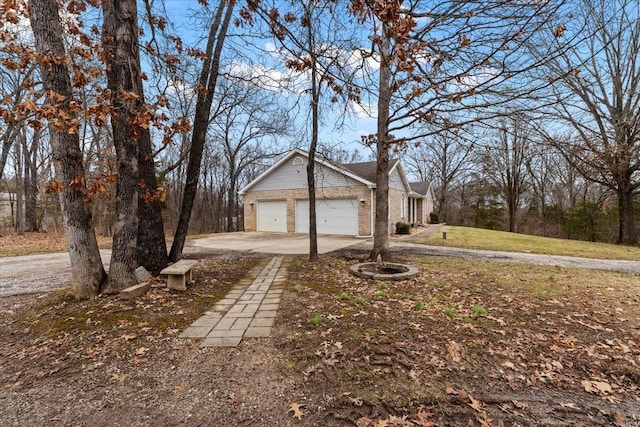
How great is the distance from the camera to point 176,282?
473 cm

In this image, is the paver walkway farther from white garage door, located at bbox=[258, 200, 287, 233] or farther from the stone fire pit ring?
white garage door, located at bbox=[258, 200, 287, 233]

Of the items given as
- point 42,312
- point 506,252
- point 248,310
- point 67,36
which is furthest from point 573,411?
point 506,252

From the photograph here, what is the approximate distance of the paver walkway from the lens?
3291 millimetres

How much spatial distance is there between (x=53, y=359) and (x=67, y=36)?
429 cm

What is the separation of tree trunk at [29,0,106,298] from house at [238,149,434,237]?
36.1ft

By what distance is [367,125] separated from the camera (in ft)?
26.1

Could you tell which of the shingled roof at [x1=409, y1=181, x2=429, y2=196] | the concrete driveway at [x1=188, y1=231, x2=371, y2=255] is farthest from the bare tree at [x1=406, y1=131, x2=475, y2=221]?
the concrete driveway at [x1=188, y1=231, x2=371, y2=255]

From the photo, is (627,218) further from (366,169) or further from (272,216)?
(272,216)

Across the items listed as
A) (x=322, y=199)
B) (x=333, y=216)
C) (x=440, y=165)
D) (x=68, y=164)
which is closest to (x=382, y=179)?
(x=68, y=164)

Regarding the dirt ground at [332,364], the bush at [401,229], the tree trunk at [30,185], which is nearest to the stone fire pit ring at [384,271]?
the dirt ground at [332,364]

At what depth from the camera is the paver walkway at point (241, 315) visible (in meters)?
3.29

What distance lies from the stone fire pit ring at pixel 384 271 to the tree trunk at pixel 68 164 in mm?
4218

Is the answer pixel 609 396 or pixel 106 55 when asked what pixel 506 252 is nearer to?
pixel 609 396

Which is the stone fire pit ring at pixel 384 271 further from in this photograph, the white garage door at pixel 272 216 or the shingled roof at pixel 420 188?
the shingled roof at pixel 420 188
